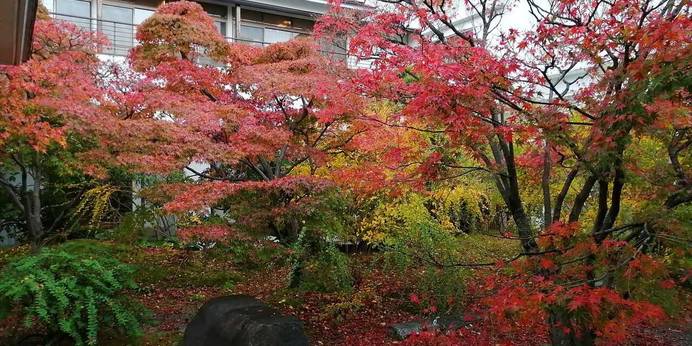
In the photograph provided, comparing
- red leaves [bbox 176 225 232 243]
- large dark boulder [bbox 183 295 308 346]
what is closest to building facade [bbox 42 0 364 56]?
red leaves [bbox 176 225 232 243]

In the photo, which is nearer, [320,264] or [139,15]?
[320,264]

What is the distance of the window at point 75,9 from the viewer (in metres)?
14.3

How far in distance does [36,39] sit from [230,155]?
4.42 m

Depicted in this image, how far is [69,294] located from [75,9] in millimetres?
12865

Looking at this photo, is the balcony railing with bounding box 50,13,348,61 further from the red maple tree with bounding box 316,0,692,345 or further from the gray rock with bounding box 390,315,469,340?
the gray rock with bounding box 390,315,469,340

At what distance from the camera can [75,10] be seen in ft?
48.5

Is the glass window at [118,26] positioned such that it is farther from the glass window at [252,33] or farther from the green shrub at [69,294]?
the green shrub at [69,294]

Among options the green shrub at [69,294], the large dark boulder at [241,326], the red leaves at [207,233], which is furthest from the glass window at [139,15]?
the large dark boulder at [241,326]

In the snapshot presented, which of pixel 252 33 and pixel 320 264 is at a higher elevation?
pixel 252 33

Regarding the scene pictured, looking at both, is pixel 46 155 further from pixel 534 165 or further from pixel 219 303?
pixel 534 165

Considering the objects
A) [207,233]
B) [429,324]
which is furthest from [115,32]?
[429,324]

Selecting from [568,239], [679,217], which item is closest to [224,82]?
[568,239]

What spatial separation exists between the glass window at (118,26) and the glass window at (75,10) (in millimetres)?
419

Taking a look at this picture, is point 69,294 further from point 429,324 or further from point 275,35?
point 275,35
